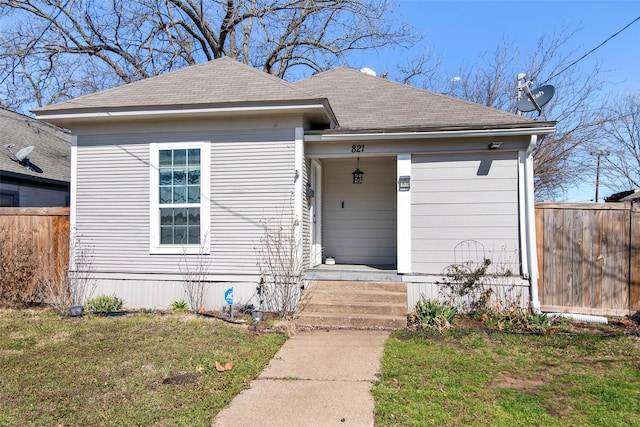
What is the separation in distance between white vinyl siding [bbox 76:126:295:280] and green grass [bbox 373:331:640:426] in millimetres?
3049

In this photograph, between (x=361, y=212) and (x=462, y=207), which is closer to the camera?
(x=462, y=207)

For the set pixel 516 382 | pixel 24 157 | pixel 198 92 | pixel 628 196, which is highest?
pixel 198 92

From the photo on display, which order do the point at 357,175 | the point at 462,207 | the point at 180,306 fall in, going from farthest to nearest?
the point at 357,175
the point at 180,306
the point at 462,207

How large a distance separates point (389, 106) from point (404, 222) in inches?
102

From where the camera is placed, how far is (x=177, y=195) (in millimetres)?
7633

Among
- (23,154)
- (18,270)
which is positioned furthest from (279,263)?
(23,154)

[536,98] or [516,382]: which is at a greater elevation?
[536,98]

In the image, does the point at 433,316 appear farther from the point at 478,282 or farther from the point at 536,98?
the point at 536,98

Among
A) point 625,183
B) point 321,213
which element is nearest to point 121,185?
point 321,213

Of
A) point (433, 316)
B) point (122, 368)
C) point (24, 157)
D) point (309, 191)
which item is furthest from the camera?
point (24, 157)

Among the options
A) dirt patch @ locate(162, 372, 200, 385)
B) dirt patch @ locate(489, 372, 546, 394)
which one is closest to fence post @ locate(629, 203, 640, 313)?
dirt patch @ locate(489, 372, 546, 394)

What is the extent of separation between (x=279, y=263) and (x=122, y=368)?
3082 mm

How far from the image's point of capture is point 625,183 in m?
25.8

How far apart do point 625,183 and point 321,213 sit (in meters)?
24.5
